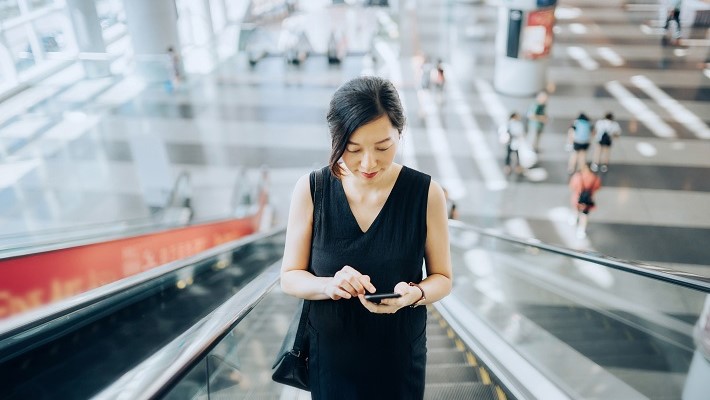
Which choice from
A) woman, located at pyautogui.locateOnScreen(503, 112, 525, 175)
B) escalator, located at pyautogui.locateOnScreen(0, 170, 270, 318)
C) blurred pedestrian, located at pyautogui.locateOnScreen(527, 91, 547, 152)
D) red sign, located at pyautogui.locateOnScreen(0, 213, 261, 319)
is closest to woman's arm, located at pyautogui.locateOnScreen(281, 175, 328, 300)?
escalator, located at pyautogui.locateOnScreen(0, 170, 270, 318)

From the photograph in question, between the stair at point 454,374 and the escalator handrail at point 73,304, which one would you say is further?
the stair at point 454,374

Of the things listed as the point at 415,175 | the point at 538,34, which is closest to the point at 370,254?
the point at 415,175

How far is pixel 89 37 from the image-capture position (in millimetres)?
11844

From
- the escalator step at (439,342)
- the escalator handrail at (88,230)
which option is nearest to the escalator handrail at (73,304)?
the escalator handrail at (88,230)

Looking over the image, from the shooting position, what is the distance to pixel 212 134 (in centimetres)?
1245

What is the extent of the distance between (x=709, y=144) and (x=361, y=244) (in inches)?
447

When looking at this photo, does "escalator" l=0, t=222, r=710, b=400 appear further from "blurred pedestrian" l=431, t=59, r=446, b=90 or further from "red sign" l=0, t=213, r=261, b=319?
"blurred pedestrian" l=431, t=59, r=446, b=90

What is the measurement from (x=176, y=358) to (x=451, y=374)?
1.90m

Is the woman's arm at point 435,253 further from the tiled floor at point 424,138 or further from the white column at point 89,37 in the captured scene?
the white column at point 89,37

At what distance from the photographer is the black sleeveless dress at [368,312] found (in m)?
1.79

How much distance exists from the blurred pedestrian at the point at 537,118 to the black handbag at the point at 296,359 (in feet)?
30.4

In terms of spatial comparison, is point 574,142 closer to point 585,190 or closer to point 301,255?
point 585,190

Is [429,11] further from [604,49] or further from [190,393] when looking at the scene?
[190,393]

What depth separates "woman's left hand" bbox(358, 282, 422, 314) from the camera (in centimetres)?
166
